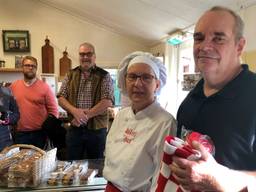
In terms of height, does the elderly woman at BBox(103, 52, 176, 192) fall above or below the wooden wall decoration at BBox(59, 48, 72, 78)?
below

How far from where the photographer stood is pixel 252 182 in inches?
29.3

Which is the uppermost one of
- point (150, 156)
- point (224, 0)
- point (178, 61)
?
point (224, 0)

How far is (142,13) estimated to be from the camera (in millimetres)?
3328

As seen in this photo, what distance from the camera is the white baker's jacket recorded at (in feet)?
3.72

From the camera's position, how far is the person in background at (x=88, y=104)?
2271mm

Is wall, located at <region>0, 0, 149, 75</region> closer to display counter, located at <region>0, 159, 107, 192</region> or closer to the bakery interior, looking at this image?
the bakery interior

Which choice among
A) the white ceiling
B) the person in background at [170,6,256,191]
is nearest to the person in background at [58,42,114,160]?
the white ceiling

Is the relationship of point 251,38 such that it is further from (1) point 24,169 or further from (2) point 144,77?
(1) point 24,169

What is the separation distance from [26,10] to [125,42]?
1.70m

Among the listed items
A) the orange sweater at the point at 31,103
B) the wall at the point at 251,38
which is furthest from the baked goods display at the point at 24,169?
the wall at the point at 251,38

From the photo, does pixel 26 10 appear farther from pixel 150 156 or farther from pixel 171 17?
pixel 150 156

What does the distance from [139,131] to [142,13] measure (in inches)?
93.9

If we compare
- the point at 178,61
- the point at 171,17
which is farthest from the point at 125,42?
the point at 171,17

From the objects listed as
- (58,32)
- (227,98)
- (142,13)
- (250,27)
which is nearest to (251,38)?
(250,27)
